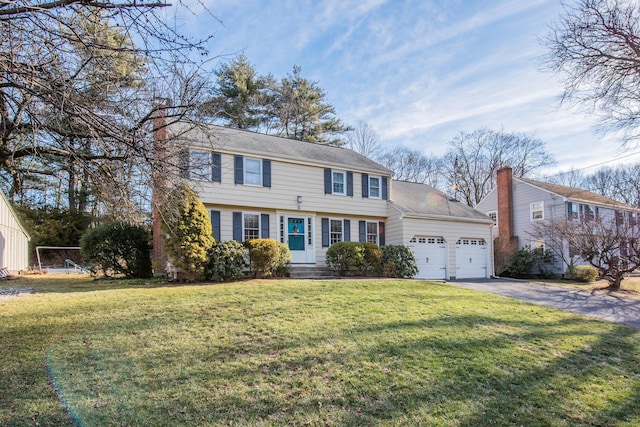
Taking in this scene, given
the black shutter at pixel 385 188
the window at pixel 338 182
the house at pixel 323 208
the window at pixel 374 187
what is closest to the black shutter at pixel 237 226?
the house at pixel 323 208

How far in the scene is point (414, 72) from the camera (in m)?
13.6

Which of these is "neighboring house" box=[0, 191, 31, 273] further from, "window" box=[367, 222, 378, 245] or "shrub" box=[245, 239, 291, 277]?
"window" box=[367, 222, 378, 245]

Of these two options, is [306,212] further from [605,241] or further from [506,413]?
[605,241]

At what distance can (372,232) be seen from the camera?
57.5 feet

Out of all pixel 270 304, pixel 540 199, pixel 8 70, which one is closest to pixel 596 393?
pixel 270 304

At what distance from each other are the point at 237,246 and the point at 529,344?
29.4 ft

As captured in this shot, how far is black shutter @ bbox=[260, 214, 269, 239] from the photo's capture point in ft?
48.3

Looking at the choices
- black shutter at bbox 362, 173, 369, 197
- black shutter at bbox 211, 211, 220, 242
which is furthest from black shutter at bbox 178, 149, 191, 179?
black shutter at bbox 362, 173, 369, 197

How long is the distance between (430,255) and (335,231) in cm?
481

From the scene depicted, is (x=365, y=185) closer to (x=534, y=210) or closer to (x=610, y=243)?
(x=610, y=243)

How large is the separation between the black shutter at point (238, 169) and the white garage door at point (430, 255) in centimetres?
809

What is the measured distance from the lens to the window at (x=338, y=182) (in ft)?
54.4

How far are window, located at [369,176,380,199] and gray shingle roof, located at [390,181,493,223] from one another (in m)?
0.83

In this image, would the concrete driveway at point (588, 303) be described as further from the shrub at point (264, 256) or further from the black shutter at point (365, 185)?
the shrub at point (264, 256)
